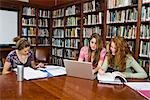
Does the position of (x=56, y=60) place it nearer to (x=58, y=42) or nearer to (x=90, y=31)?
(x=58, y=42)

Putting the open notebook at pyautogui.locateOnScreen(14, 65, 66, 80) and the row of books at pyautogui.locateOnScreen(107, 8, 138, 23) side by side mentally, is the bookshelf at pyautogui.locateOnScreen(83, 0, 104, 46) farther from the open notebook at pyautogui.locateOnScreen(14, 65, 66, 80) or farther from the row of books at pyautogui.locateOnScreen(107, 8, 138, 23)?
the open notebook at pyautogui.locateOnScreen(14, 65, 66, 80)

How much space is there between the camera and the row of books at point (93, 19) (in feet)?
12.6

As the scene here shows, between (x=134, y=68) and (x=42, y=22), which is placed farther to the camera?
(x=42, y=22)

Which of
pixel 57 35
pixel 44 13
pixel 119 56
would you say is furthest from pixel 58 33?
pixel 119 56

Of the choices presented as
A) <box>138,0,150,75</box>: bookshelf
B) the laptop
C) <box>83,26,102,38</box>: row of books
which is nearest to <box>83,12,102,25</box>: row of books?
<box>83,26,102,38</box>: row of books

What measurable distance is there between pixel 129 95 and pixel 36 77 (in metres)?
0.88

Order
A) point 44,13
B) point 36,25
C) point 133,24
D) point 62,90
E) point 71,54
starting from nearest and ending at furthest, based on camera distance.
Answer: point 62,90
point 133,24
point 71,54
point 36,25
point 44,13

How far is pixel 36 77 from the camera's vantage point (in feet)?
6.20

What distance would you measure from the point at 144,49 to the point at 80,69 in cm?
151

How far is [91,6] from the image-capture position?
407 cm

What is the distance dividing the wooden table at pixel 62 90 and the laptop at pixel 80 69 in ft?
0.21

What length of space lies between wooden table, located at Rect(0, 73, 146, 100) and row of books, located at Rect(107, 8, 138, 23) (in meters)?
1.76

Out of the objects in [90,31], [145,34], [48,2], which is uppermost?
[48,2]

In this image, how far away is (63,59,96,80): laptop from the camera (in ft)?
5.89
